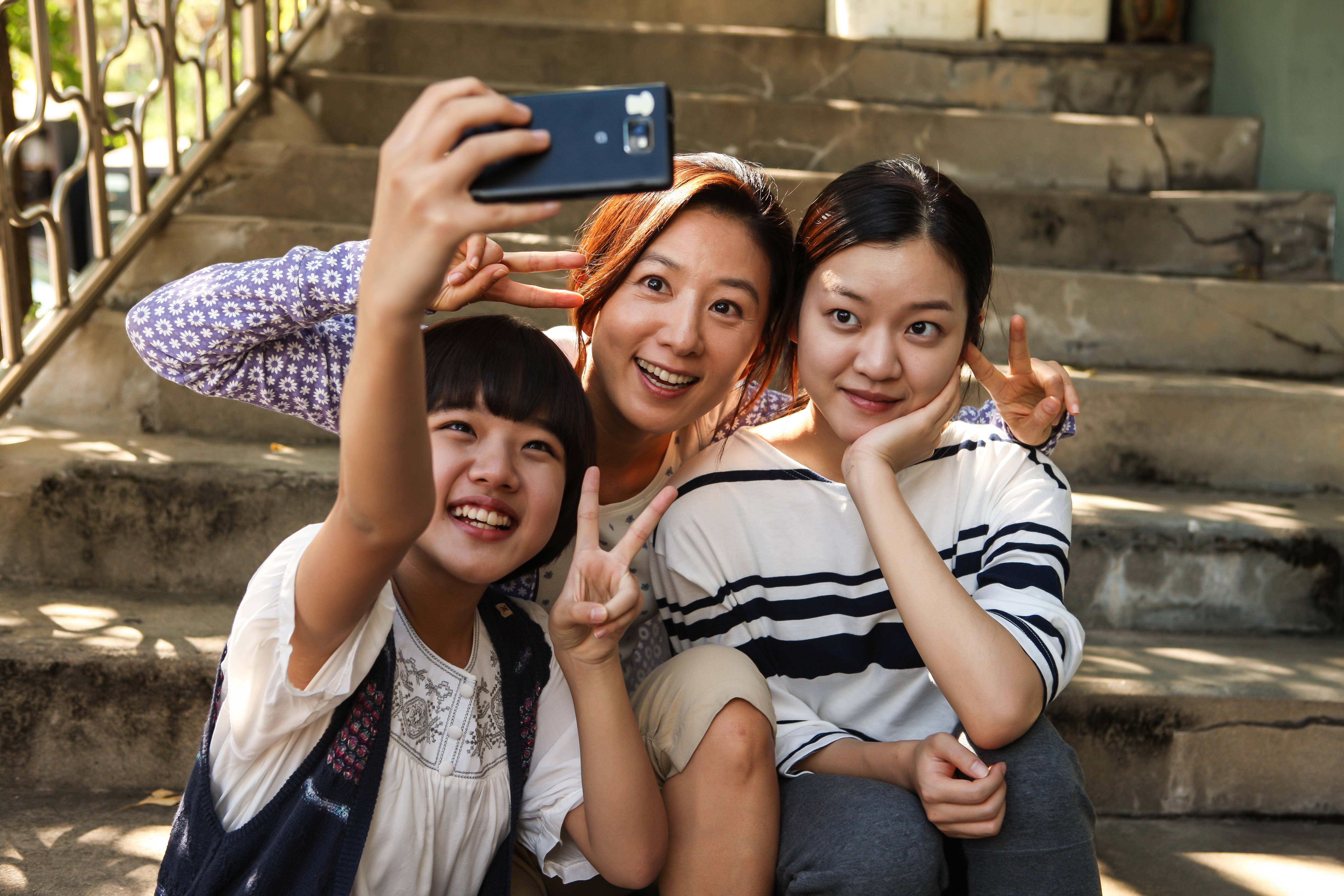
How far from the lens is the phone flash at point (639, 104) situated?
81cm

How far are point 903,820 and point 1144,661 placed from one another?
0.98 metres

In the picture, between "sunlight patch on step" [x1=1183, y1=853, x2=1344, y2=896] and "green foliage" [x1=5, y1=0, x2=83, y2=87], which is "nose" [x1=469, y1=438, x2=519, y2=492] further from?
"green foliage" [x1=5, y1=0, x2=83, y2=87]

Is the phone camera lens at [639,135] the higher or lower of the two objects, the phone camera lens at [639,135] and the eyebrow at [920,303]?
the higher

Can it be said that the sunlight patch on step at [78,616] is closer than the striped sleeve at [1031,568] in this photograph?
No

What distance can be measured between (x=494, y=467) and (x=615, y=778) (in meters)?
0.39

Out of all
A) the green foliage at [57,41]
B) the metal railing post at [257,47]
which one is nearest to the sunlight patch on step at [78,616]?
the metal railing post at [257,47]

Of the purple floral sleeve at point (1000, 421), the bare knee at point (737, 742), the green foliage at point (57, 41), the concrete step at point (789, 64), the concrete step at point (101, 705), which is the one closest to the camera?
the bare knee at point (737, 742)

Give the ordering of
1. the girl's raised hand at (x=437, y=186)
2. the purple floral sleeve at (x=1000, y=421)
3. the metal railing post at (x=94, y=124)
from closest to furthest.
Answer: the girl's raised hand at (x=437, y=186) < the purple floral sleeve at (x=1000, y=421) < the metal railing post at (x=94, y=124)

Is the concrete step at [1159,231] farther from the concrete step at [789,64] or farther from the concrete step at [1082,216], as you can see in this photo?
the concrete step at [789,64]

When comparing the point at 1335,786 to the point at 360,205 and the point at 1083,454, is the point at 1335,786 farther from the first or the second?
the point at 360,205

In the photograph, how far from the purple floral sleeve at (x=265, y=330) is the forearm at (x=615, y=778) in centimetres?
59

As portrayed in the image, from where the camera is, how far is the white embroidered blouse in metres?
1.06

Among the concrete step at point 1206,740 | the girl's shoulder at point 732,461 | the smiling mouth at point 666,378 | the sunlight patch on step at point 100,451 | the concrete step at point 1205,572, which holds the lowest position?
the concrete step at point 1206,740

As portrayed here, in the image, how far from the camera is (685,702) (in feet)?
4.34
